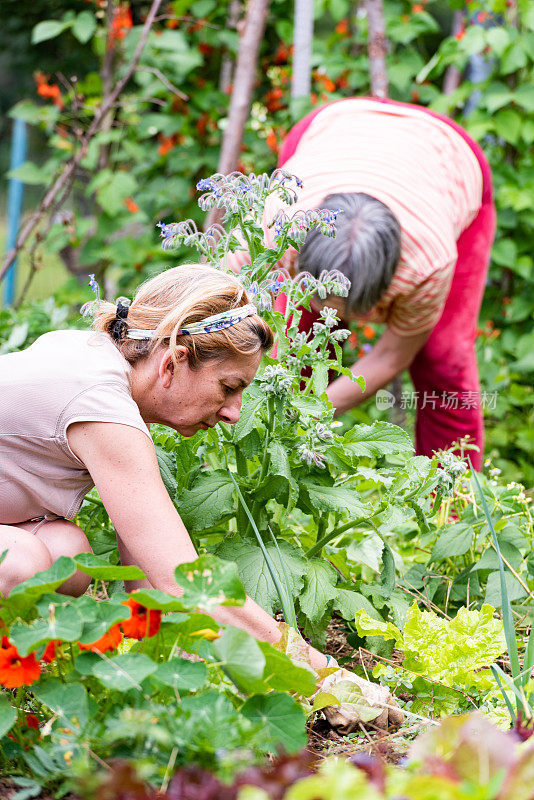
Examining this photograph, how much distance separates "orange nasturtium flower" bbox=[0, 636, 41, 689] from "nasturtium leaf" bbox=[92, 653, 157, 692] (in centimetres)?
11

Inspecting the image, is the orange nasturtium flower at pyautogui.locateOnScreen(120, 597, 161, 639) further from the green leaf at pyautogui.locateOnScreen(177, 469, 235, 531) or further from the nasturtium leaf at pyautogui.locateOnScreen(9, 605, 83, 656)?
the green leaf at pyautogui.locateOnScreen(177, 469, 235, 531)

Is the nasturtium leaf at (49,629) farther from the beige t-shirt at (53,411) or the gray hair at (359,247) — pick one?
the gray hair at (359,247)

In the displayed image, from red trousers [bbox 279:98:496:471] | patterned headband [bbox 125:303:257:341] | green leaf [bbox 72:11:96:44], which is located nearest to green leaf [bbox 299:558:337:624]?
patterned headband [bbox 125:303:257:341]

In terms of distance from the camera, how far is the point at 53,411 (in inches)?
63.7

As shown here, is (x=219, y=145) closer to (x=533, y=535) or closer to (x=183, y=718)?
(x=533, y=535)

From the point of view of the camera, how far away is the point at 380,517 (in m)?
1.83

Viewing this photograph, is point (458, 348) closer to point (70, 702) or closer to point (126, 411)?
point (126, 411)

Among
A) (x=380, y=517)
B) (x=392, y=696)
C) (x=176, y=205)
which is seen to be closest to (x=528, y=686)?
(x=392, y=696)

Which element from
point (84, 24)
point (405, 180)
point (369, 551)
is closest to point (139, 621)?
point (369, 551)

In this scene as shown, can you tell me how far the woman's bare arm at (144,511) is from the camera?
1.50 metres

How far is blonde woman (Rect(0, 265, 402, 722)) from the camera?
1523 millimetres

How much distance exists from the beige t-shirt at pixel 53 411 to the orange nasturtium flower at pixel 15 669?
464 millimetres

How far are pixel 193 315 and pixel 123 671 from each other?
0.72 metres

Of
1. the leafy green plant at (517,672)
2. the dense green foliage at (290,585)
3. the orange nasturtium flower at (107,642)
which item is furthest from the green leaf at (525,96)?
the orange nasturtium flower at (107,642)
